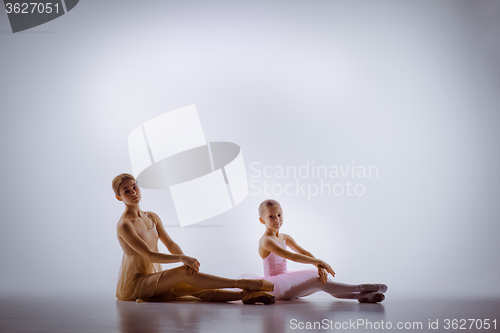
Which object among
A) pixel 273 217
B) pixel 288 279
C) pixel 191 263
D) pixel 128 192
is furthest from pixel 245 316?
pixel 128 192

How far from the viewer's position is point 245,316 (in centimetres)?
213

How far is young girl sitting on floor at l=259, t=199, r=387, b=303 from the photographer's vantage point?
2607 mm

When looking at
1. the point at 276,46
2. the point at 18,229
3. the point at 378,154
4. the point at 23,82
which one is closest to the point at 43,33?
the point at 23,82

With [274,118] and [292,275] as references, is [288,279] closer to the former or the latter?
[292,275]

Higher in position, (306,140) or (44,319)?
(306,140)

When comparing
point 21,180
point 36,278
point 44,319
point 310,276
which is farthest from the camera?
point 21,180

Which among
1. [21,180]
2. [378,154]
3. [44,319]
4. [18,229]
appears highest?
[378,154]

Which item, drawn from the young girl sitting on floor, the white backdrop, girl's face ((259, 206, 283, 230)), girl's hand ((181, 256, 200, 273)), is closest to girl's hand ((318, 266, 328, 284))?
the young girl sitting on floor

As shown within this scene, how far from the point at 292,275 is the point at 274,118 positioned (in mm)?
1848

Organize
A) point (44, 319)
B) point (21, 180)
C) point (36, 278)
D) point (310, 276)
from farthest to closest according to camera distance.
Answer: point (21, 180) → point (36, 278) → point (310, 276) → point (44, 319)

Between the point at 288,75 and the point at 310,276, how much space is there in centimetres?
217

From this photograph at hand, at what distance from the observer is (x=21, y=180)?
417 centimetres

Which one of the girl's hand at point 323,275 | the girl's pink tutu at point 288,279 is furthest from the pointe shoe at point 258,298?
the girl's hand at point 323,275

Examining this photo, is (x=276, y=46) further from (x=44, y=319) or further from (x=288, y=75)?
(x=44, y=319)
